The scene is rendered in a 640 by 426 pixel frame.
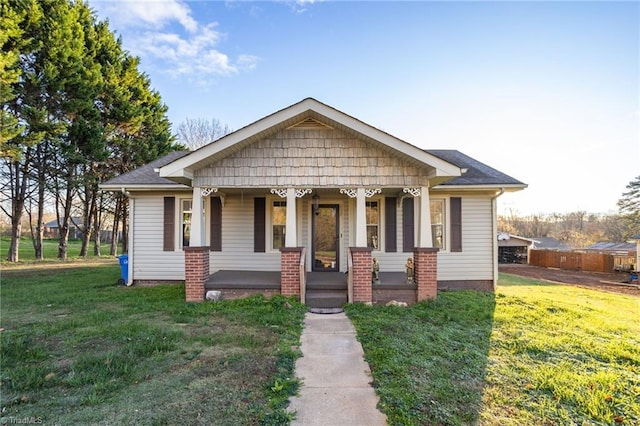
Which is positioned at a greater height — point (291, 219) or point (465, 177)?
point (465, 177)

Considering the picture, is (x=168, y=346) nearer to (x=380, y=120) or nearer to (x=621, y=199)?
(x=380, y=120)

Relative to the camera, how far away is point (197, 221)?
697cm

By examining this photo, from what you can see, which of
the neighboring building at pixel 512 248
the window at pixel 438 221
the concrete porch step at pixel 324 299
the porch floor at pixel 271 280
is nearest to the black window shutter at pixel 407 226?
the window at pixel 438 221

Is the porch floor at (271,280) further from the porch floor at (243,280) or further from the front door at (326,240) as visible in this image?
the front door at (326,240)

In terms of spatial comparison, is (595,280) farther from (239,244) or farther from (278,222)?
(239,244)

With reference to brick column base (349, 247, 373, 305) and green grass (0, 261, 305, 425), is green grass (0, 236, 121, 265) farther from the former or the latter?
brick column base (349, 247, 373, 305)

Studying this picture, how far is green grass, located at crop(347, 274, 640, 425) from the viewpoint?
2836 mm

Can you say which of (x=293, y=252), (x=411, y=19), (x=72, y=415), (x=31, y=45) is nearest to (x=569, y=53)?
(x=411, y=19)

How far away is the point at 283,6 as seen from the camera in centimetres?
1002

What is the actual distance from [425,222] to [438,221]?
7.66ft

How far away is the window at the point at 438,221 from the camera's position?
9.02 meters

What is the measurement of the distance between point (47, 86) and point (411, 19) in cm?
1491

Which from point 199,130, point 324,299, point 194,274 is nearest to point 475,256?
point 324,299

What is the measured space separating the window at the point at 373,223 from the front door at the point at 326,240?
88 cm
